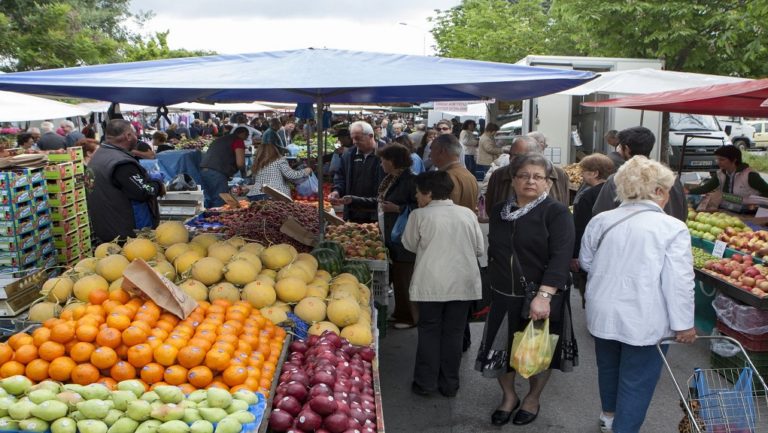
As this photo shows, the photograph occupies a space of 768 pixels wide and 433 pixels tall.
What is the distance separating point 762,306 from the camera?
4984 millimetres

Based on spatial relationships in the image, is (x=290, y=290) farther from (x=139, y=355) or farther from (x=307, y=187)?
(x=307, y=187)

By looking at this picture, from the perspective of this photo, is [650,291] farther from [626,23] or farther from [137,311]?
[626,23]

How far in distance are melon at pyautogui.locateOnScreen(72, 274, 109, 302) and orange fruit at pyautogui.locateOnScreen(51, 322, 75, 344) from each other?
2.41 feet

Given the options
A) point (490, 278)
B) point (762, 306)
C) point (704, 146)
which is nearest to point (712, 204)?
point (762, 306)

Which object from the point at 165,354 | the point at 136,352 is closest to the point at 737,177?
the point at 165,354

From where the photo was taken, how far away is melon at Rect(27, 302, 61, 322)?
3814mm

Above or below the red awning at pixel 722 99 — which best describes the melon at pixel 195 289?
below

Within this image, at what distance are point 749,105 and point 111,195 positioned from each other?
6911 millimetres

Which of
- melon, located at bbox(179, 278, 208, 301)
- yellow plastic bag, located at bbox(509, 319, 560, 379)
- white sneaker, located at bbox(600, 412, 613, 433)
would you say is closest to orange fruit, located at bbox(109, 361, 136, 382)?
melon, located at bbox(179, 278, 208, 301)

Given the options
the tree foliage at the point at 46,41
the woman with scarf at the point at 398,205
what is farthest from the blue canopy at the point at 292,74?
the tree foliage at the point at 46,41

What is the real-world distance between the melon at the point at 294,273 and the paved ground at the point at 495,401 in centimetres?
125

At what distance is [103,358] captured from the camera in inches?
118

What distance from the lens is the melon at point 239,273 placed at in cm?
414

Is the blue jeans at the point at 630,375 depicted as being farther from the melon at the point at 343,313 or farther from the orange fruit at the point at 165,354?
the orange fruit at the point at 165,354
